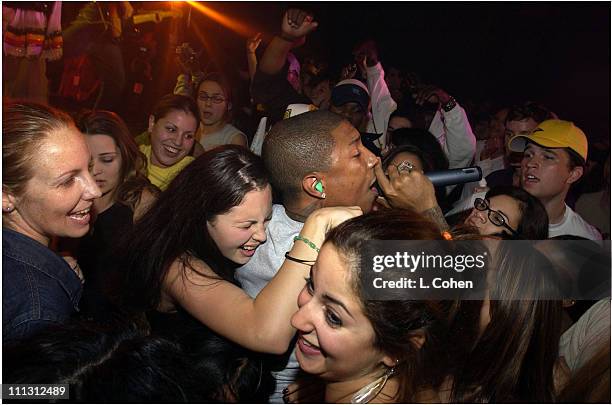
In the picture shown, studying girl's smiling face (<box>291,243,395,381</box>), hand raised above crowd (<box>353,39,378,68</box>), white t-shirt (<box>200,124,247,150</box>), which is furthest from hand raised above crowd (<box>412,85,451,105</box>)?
girl's smiling face (<box>291,243,395,381</box>)

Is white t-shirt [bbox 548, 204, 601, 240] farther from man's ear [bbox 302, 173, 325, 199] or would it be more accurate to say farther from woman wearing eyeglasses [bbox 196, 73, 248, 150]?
woman wearing eyeglasses [bbox 196, 73, 248, 150]

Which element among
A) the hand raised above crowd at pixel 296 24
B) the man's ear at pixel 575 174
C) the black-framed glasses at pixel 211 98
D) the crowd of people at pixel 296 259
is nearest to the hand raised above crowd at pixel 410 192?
the crowd of people at pixel 296 259

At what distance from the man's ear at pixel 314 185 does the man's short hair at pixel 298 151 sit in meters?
0.01

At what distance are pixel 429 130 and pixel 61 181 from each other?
Result: 1295 mm

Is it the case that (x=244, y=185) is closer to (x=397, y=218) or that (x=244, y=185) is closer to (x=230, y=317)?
(x=230, y=317)

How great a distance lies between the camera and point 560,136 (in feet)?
5.17

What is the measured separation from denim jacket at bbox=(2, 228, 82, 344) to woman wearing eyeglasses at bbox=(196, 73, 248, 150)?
966 mm

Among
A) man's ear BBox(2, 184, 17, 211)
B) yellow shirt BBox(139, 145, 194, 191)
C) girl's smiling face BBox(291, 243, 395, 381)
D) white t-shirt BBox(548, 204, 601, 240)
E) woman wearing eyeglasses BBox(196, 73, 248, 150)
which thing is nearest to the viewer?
girl's smiling face BBox(291, 243, 395, 381)

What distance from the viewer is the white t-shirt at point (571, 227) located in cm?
151

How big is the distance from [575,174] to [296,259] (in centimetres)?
121

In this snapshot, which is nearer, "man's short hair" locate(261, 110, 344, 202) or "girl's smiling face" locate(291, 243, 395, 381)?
"girl's smiling face" locate(291, 243, 395, 381)

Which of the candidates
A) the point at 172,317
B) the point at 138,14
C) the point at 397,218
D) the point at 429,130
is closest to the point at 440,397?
the point at 397,218

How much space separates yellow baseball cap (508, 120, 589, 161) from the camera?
60.9 inches

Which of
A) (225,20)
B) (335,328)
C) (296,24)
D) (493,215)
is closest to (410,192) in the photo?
(493,215)
